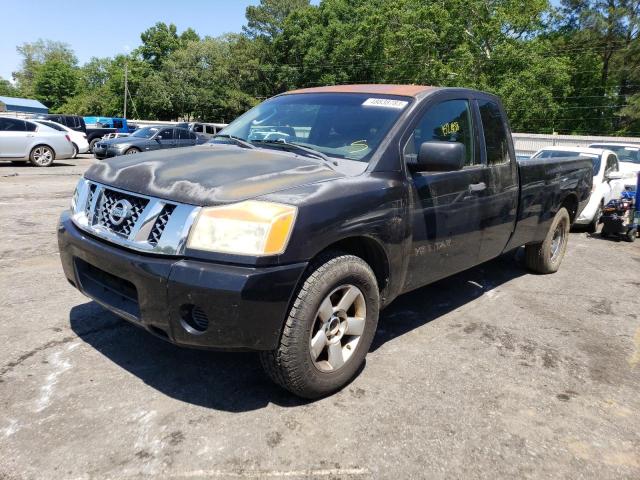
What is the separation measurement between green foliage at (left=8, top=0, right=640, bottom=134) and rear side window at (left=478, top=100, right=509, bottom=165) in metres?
35.5

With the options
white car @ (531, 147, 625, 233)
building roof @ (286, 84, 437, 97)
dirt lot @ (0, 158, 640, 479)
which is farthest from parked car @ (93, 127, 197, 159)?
dirt lot @ (0, 158, 640, 479)

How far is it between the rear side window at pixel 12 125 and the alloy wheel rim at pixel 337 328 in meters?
16.0

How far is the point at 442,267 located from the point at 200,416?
202 cm

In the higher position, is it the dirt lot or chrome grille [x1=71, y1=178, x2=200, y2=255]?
chrome grille [x1=71, y1=178, x2=200, y2=255]

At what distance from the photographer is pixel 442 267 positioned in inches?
156

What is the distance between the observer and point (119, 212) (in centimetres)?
297

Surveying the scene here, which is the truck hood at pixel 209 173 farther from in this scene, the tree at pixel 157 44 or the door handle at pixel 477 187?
the tree at pixel 157 44

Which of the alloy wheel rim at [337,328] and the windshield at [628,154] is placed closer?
the alloy wheel rim at [337,328]

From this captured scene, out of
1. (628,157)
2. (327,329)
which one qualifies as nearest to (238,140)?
(327,329)

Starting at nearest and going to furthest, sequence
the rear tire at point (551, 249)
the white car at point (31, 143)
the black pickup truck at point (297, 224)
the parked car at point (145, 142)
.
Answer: the black pickup truck at point (297, 224) → the rear tire at point (551, 249) → the white car at point (31, 143) → the parked car at point (145, 142)

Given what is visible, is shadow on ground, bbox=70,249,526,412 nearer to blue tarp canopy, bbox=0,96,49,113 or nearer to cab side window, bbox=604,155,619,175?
cab side window, bbox=604,155,619,175

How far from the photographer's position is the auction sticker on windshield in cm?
375

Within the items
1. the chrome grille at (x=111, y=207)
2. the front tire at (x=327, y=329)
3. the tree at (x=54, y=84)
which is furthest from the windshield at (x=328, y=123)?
the tree at (x=54, y=84)

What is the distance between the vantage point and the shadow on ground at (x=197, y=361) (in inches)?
121
